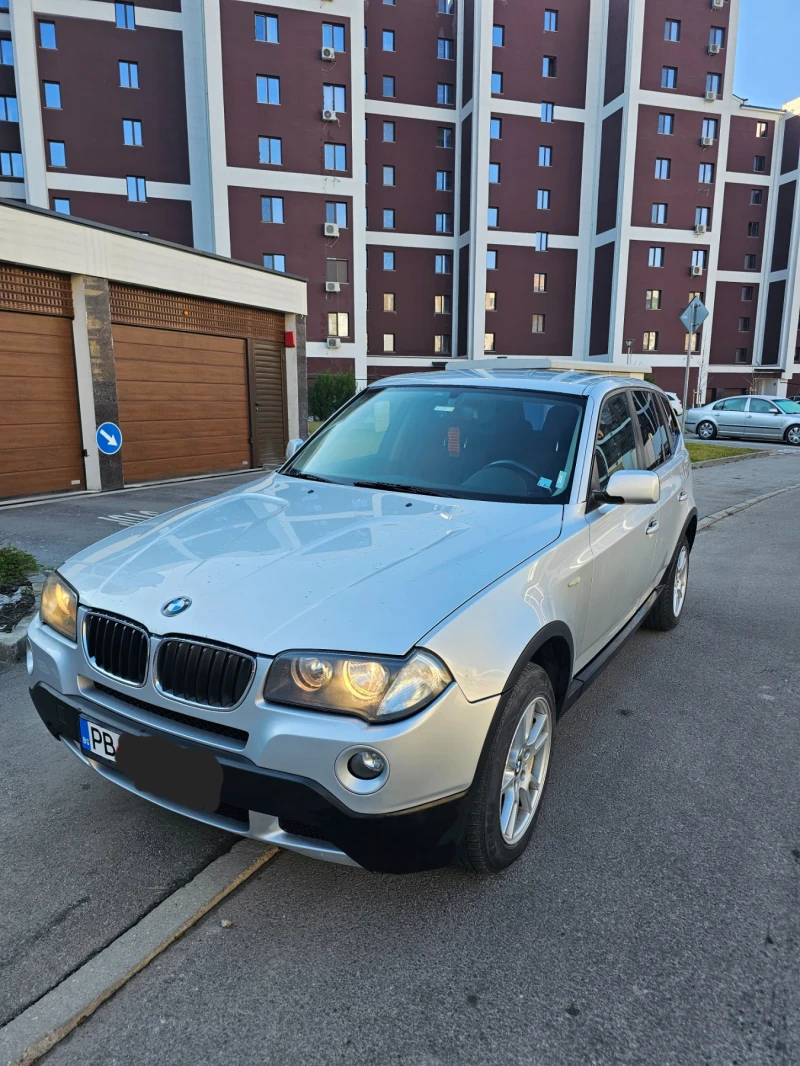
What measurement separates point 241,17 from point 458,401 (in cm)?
3868

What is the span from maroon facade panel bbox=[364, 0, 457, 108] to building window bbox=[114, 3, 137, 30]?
12.6 meters

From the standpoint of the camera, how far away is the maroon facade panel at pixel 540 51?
130 ft

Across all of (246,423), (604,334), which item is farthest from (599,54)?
(246,423)

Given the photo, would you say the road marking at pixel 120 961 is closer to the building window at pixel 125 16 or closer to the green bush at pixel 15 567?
the green bush at pixel 15 567

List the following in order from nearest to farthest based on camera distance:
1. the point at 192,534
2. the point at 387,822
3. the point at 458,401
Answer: the point at 387,822, the point at 192,534, the point at 458,401

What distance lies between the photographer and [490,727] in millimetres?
2100

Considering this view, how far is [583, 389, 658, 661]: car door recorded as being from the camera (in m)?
3.07

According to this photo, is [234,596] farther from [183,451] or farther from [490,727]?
[183,451]

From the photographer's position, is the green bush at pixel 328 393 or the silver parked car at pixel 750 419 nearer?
the silver parked car at pixel 750 419

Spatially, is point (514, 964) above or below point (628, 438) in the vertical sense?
below

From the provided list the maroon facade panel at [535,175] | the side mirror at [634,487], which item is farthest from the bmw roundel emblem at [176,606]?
the maroon facade panel at [535,175]

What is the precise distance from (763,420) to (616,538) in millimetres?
23916

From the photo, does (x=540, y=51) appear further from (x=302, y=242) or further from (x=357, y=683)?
(x=357, y=683)

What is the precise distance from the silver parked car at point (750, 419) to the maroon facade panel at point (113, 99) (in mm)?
28334
